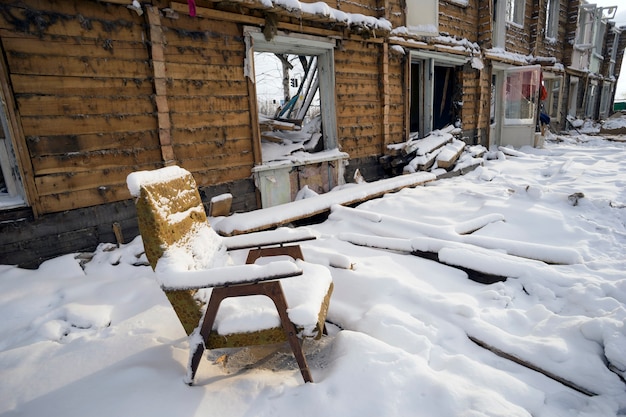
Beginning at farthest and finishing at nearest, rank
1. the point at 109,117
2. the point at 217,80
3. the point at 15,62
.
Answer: the point at 217,80 < the point at 109,117 < the point at 15,62

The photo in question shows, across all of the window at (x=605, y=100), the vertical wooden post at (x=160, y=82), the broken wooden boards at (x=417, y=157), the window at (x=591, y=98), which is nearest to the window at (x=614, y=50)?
the window at (x=605, y=100)

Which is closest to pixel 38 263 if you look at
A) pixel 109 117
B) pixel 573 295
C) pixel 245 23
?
pixel 109 117

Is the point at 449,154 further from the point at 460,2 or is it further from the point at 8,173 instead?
the point at 8,173

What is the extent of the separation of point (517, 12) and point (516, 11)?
0.16ft

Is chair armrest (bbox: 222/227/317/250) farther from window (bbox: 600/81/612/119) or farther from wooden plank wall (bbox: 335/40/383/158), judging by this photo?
window (bbox: 600/81/612/119)

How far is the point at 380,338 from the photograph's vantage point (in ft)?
6.79

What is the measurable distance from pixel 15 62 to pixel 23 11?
18.9 inches

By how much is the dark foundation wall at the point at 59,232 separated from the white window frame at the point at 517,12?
1280 cm

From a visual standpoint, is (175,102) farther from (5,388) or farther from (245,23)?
(5,388)

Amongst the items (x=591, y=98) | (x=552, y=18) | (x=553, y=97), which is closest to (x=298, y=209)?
(x=552, y=18)

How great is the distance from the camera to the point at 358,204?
5152 millimetres

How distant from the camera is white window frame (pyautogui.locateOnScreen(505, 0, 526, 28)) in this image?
10820 millimetres

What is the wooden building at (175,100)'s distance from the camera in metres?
3.18

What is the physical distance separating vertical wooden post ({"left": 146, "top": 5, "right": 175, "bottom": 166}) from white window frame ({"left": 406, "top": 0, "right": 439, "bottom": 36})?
531 cm
